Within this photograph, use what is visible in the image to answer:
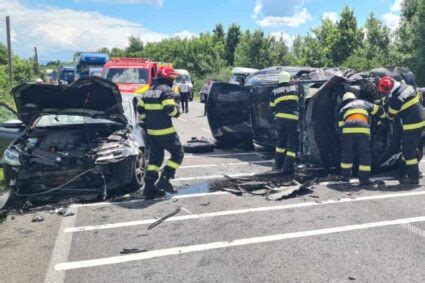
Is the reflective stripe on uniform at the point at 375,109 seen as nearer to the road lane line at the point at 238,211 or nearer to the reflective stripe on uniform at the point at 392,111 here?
the reflective stripe on uniform at the point at 392,111

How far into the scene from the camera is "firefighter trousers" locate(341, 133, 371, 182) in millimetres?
6984

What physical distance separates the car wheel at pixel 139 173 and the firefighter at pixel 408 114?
3.91 m

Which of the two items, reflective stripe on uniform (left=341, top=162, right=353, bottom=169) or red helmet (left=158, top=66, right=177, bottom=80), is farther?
reflective stripe on uniform (left=341, top=162, right=353, bottom=169)

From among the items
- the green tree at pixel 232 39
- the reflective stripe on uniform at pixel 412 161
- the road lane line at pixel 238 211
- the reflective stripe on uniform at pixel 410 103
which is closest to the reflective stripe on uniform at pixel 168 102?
the road lane line at pixel 238 211

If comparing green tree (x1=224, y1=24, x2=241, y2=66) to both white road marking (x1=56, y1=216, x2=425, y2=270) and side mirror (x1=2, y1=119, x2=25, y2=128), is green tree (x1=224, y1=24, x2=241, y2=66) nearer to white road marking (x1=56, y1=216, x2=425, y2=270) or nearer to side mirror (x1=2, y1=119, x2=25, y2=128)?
side mirror (x1=2, y1=119, x2=25, y2=128)

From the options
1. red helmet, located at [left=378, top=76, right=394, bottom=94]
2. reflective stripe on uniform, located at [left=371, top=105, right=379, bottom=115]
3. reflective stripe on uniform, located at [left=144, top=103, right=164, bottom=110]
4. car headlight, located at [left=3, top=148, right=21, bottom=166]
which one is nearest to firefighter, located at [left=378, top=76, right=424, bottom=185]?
red helmet, located at [left=378, top=76, right=394, bottom=94]

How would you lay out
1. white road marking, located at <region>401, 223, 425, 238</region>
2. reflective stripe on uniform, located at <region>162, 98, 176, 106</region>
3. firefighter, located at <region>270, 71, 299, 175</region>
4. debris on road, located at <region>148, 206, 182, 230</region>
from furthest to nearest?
firefighter, located at <region>270, 71, 299, 175</region>, reflective stripe on uniform, located at <region>162, 98, 176, 106</region>, debris on road, located at <region>148, 206, 182, 230</region>, white road marking, located at <region>401, 223, 425, 238</region>

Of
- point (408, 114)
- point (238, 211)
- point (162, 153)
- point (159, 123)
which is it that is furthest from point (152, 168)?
point (408, 114)

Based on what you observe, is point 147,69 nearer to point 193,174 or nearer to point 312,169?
point 193,174

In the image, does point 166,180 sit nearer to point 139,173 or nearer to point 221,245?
point 139,173

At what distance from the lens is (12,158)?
6.41 meters

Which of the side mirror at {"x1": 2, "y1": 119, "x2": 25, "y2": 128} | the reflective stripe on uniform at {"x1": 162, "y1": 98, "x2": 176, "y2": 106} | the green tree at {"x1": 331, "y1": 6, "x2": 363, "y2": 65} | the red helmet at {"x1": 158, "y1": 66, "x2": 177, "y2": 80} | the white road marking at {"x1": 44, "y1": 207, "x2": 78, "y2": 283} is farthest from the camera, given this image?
the green tree at {"x1": 331, "y1": 6, "x2": 363, "y2": 65}

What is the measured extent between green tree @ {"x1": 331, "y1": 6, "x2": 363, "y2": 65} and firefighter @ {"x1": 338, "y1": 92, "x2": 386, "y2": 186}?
66.1 feet

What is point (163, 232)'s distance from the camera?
5195 millimetres
